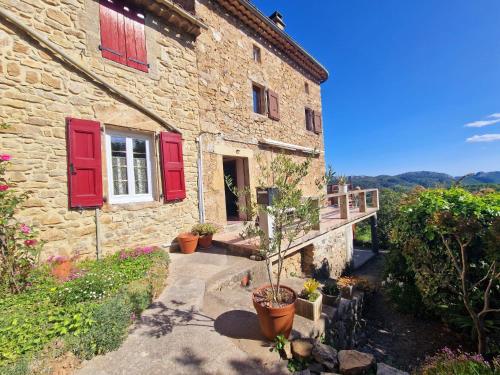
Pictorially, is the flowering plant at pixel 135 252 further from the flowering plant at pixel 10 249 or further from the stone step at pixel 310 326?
the stone step at pixel 310 326

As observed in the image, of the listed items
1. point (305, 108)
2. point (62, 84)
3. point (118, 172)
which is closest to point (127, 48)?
point (62, 84)

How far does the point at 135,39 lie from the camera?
17.6ft

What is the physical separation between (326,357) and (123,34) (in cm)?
691

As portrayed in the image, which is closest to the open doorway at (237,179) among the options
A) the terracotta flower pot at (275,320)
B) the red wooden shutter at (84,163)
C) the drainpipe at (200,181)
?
the drainpipe at (200,181)

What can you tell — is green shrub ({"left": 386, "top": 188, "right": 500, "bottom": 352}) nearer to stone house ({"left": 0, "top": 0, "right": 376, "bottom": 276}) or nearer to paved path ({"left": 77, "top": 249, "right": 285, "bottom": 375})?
paved path ({"left": 77, "top": 249, "right": 285, "bottom": 375})

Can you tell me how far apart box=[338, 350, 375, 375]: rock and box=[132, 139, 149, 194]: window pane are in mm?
4987

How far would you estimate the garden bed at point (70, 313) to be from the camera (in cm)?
222

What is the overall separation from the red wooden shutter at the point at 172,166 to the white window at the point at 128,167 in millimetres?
350

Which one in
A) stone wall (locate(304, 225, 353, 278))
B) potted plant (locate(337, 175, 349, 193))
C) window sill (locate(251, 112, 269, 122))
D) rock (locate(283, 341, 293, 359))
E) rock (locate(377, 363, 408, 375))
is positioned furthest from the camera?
potted plant (locate(337, 175, 349, 193))

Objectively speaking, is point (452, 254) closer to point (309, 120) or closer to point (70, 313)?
point (70, 313)

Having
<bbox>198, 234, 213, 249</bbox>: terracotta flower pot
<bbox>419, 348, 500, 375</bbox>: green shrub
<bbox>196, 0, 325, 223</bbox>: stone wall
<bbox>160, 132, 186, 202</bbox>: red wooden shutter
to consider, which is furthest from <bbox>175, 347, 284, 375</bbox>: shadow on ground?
<bbox>196, 0, 325, 223</bbox>: stone wall

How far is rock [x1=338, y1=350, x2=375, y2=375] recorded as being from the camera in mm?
2584

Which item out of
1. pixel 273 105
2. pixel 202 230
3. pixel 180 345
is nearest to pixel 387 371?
pixel 180 345

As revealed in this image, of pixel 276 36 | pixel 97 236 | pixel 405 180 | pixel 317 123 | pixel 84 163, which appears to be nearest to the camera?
pixel 84 163
